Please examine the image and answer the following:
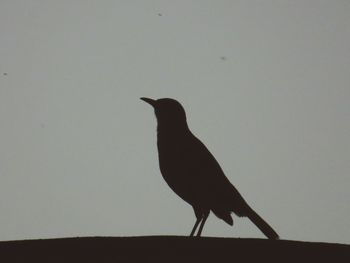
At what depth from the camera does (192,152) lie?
5.36 meters

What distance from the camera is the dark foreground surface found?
2789 mm

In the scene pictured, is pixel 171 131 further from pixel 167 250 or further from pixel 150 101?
pixel 167 250

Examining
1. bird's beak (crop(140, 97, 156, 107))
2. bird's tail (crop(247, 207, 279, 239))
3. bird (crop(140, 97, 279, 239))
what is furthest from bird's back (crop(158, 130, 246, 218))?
bird's beak (crop(140, 97, 156, 107))

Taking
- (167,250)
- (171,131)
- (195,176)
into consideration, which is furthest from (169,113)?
(167,250)

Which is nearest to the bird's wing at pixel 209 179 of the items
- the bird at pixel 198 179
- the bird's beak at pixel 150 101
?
the bird at pixel 198 179

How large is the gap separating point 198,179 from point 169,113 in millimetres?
965

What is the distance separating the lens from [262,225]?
499cm

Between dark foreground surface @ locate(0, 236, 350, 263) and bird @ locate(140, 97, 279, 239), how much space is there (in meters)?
1.93

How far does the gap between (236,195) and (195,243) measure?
2.41 m

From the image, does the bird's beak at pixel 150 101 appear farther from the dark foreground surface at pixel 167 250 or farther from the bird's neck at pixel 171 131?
the dark foreground surface at pixel 167 250

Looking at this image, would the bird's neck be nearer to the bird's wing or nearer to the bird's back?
the bird's back

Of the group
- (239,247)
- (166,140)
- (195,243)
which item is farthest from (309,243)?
(166,140)

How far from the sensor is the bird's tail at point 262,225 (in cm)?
487

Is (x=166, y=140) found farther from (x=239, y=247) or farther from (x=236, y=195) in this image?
(x=239, y=247)
